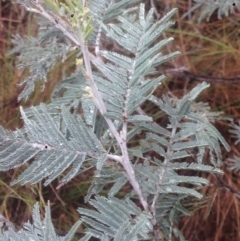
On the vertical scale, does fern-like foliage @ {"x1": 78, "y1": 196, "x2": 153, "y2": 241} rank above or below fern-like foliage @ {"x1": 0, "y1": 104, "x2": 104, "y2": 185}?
below

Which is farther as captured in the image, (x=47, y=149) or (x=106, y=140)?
(x=106, y=140)

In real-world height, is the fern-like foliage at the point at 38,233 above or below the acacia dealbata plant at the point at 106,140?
below

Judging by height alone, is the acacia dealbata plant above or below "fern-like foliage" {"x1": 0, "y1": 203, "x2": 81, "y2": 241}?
above

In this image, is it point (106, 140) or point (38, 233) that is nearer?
point (38, 233)

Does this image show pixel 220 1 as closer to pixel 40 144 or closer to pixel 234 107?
pixel 234 107

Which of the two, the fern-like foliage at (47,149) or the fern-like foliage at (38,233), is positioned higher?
the fern-like foliage at (47,149)

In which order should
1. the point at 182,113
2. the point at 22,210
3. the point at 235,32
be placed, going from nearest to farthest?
the point at 182,113 < the point at 22,210 < the point at 235,32

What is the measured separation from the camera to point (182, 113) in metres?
0.77

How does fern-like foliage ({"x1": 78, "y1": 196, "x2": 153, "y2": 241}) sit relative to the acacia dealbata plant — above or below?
below

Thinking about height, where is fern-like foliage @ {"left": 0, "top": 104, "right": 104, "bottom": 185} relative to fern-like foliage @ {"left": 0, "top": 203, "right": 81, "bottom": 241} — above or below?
above

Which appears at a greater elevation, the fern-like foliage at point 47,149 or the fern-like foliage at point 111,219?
the fern-like foliage at point 47,149

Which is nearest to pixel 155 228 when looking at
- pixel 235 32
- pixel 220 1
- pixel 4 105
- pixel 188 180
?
pixel 188 180

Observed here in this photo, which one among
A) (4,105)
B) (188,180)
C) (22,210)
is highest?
(188,180)

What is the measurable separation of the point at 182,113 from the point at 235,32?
106cm
